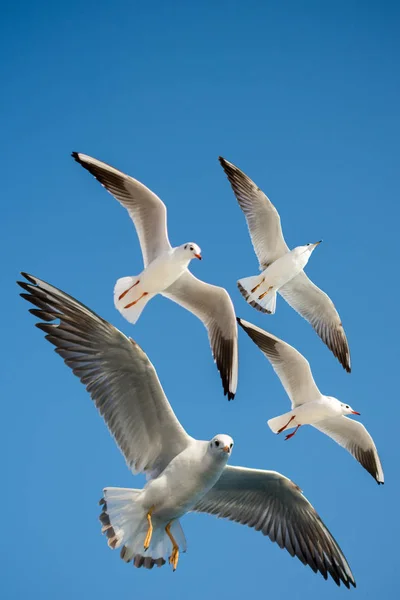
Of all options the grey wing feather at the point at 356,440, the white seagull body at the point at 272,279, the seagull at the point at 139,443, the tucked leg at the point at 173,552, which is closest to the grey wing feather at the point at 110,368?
the seagull at the point at 139,443

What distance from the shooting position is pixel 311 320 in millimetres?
12086

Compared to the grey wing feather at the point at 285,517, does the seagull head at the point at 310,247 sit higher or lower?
higher

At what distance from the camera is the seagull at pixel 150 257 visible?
9.36 m

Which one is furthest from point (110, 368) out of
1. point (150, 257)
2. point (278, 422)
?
point (278, 422)

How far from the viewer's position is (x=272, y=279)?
11227mm

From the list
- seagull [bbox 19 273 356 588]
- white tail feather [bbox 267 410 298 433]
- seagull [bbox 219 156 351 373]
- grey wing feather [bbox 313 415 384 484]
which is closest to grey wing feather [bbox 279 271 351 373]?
seagull [bbox 219 156 351 373]

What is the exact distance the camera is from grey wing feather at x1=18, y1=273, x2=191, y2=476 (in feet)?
20.4

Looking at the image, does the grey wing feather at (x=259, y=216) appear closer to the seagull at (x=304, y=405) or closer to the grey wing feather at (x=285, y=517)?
the seagull at (x=304, y=405)

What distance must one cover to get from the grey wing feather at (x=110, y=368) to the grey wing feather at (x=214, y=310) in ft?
11.0

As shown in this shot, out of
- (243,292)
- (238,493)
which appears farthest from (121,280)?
(238,493)

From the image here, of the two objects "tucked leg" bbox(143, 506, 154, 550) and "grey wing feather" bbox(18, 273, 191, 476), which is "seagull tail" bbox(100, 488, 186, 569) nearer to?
"tucked leg" bbox(143, 506, 154, 550)

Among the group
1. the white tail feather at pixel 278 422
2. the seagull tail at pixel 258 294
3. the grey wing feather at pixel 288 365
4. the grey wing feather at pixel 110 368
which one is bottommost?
the grey wing feather at pixel 110 368

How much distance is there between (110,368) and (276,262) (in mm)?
5088

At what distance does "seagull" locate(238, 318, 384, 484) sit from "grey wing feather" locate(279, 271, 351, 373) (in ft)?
4.51
